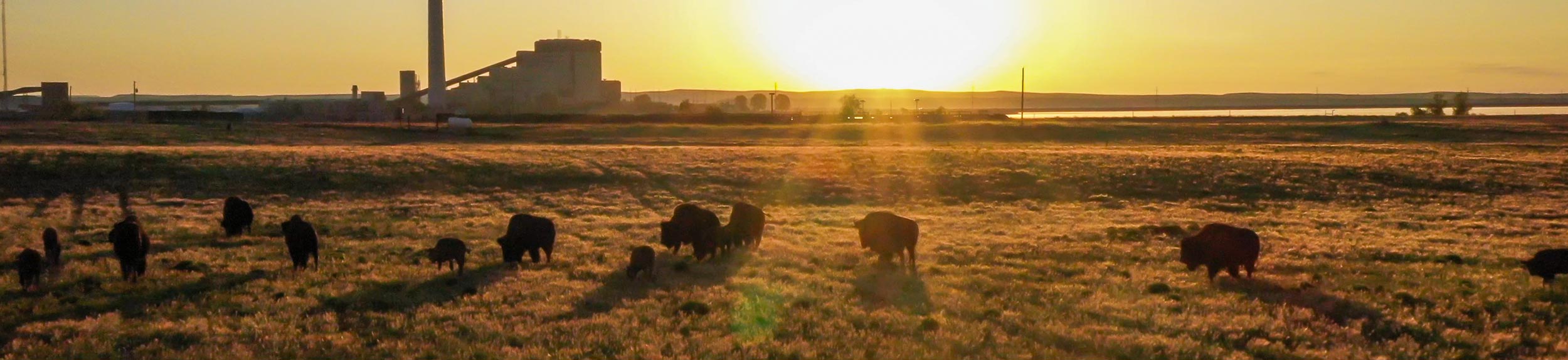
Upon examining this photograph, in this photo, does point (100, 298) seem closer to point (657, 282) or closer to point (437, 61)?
point (657, 282)

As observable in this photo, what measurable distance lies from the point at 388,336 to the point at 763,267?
662 centimetres

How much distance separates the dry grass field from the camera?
11695 mm

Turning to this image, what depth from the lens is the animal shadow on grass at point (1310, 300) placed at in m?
13.3

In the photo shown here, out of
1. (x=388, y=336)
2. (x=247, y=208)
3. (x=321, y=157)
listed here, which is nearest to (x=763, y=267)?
(x=388, y=336)

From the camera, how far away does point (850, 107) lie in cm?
12188

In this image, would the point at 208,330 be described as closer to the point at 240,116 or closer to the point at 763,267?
the point at 763,267

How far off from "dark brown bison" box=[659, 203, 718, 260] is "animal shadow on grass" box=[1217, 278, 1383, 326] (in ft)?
23.7

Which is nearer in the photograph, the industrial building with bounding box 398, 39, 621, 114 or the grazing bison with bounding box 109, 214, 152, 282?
the grazing bison with bounding box 109, 214, 152, 282

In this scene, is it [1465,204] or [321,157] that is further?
[321,157]

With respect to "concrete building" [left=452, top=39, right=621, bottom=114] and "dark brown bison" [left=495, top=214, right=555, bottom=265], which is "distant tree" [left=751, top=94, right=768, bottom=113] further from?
"dark brown bison" [left=495, top=214, right=555, bottom=265]

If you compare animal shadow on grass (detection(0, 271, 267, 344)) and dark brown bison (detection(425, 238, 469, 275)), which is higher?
dark brown bison (detection(425, 238, 469, 275))

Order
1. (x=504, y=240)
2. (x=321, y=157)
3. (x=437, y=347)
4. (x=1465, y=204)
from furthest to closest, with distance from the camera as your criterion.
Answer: (x=321, y=157) < (x=1465, y=204) < (x=504, y=240) < (x=437, y=347)

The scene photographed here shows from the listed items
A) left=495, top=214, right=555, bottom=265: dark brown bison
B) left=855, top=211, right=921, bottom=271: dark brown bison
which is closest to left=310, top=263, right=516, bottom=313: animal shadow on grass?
left=495, top=214, right=555, bottom=265: dark brown bison

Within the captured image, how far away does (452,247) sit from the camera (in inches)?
648
